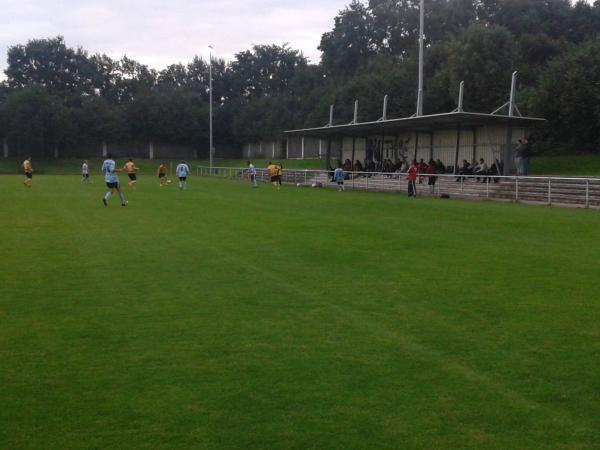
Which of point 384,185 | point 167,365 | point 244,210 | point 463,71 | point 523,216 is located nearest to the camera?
point 167,365

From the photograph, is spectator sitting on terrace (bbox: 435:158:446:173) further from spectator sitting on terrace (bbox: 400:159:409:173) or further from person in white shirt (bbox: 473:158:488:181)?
→ person in white shirt (bbox: 473:158:488:181)

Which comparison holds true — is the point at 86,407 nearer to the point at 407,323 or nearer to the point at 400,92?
the point at 407,323

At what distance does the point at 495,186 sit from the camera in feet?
95.5

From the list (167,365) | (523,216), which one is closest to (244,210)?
(523,216)

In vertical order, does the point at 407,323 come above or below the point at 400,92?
below

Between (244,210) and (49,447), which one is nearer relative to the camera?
(49,447)

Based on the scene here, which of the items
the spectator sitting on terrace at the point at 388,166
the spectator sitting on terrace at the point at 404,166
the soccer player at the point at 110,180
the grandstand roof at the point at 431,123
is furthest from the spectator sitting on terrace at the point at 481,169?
the soccer player at the point at 110,180

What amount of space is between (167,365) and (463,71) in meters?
47.0

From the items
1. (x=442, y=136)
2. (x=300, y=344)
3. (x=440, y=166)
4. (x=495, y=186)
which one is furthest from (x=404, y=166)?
(x=300, y=344)

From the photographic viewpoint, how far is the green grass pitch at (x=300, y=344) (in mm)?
4602

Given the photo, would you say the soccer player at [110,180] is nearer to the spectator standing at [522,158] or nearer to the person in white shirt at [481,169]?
the person in white shirt at [481,169]

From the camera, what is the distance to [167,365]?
19.4 feet

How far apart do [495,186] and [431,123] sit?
292 inches

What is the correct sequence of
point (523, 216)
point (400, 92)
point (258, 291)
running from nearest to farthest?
point (258, 291), point (523, 216), point (400, 92)
